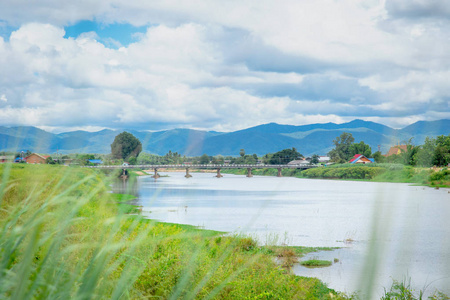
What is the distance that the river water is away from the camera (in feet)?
2.25

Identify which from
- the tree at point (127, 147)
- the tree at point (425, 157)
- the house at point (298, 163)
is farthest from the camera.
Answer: the house at point (298, 163)

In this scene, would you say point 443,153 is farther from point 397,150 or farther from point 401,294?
point 397,150

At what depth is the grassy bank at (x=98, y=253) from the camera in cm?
100

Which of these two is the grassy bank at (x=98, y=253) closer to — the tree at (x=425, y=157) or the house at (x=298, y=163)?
the tree at (x=425, y=157)

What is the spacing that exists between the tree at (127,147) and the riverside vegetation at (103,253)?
0.10 m

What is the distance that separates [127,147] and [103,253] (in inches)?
18.1

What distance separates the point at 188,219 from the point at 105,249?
24.2 meters

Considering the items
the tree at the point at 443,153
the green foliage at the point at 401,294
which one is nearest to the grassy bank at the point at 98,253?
the green foliage at the point at 401,294

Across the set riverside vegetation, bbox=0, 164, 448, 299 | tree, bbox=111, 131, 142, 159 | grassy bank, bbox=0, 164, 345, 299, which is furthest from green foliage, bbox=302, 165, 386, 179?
tree, bbox=111, 131, 142, 159

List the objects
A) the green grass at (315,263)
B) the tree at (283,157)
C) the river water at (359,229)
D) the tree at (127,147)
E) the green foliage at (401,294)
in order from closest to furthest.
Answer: the river water at (359,229), the tree at (127,147), the green foliage at (401,294), the green grass at (315,263), the tree at (283,157)

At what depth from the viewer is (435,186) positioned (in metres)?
55.2

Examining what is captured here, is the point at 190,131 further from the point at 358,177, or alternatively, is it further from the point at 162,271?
the point at 358,177

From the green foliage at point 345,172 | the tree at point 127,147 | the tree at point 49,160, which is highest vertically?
the tree at point 127,147

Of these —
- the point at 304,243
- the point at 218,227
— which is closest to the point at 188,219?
the point at 218,227
